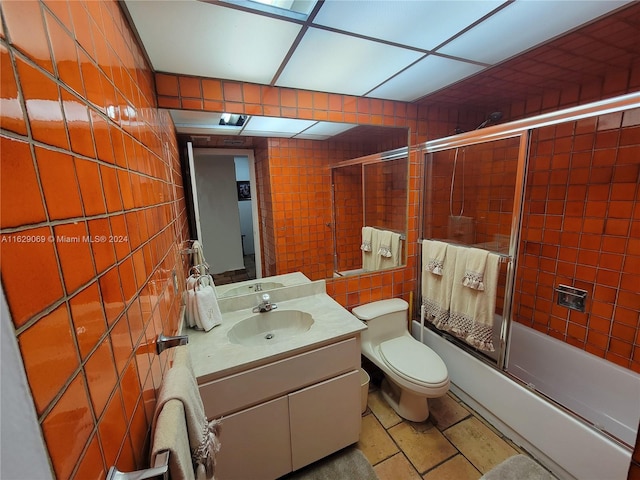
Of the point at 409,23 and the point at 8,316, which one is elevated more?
the point at 409,23

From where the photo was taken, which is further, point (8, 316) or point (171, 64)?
point (171, 64)

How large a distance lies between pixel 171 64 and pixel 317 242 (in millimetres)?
1239

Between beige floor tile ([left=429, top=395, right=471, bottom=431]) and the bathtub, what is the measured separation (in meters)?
0.08

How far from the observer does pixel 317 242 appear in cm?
180

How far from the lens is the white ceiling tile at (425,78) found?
128 cm

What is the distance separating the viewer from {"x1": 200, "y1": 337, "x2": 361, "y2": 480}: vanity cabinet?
1096 millimetres

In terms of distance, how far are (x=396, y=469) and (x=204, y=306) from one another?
1.34 m

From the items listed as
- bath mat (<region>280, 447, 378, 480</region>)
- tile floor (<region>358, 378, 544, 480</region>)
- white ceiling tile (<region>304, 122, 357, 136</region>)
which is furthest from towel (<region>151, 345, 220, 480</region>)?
white ceiling tile (<region>304, 122, 357, 136</region>)

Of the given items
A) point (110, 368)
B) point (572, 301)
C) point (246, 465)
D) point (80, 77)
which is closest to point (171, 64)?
point (80, 77)

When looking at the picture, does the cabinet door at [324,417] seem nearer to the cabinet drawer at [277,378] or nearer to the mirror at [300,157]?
the cabinet drawer at [277,378]

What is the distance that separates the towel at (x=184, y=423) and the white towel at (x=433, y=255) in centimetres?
163

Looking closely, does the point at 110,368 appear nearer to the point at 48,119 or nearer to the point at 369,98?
the point at 48,119

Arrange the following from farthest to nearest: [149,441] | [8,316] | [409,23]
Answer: [409,23], [149,441], [8,316]

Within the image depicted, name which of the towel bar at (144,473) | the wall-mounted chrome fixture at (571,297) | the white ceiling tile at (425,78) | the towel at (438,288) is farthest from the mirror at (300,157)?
the wall-mounted chrome fixture at (571,297)
